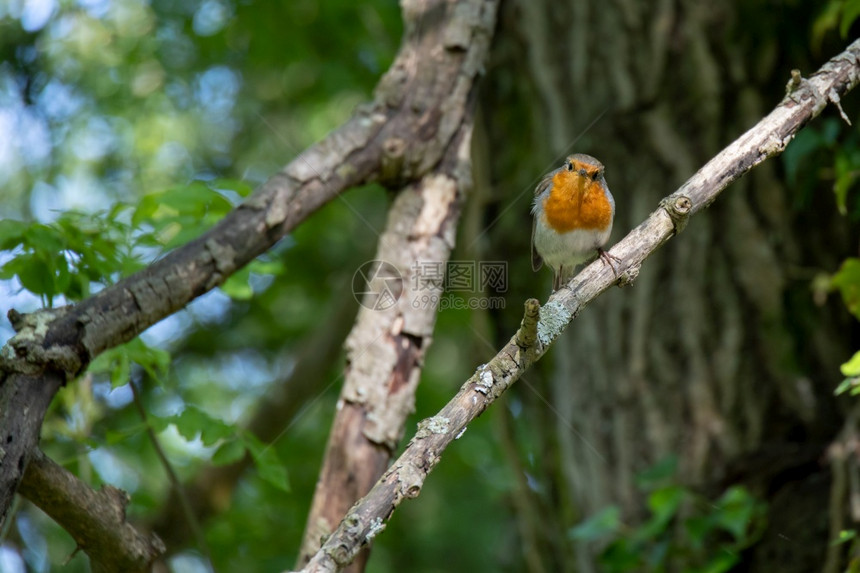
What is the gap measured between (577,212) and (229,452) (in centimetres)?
194

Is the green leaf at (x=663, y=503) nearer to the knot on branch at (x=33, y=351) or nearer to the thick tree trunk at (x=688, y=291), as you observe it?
the thick tree trunk at (x=688, y=291)

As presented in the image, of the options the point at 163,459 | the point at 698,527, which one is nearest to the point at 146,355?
the point at 163,459

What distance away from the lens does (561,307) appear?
2.18 metres

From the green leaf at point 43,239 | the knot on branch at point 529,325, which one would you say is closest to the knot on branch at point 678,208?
the knot on branch at point 529,325

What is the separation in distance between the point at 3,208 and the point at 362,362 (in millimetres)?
4533

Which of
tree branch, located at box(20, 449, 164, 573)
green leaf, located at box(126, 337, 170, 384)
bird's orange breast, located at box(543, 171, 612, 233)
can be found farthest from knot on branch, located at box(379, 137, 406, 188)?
tree branch, located at box(20, 449, 164, 573)

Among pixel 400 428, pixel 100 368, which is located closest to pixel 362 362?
pixel 400 428

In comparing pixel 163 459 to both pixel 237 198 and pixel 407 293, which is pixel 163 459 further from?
pixel 237 198

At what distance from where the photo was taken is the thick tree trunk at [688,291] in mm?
3811

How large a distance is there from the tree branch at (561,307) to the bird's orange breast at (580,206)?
1.30 m

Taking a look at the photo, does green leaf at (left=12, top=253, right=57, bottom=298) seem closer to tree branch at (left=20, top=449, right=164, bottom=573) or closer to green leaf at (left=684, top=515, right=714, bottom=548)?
tree branch at (left=20, top=449, right=164, bottom=573)

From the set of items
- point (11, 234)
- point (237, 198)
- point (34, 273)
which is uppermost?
point (237, 198)

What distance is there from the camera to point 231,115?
22.3ft

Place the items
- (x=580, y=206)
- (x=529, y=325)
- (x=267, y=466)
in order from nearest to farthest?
1. (x=529, y=325)
2. (x=267, y=466)
3. (x=580, y=206)
